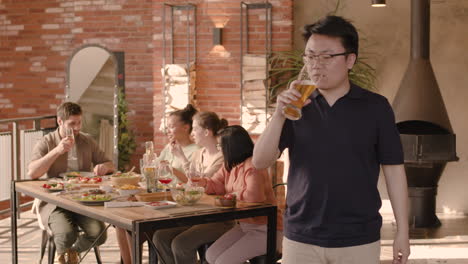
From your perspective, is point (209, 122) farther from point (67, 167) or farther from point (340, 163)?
point (340, 163)

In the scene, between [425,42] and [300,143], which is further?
[425,42]

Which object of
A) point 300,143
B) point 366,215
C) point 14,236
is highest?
point 300,143

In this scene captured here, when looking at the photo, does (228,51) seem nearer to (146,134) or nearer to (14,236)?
(146,134)

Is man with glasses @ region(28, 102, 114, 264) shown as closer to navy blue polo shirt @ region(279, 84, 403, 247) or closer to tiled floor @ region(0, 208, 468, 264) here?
tiled floor @ region(0, 208, 468, 264)

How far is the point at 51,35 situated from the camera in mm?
8539

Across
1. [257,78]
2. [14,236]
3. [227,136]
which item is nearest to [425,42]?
[257,78]

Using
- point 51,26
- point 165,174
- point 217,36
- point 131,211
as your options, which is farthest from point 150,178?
point 51,26

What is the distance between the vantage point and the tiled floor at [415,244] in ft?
16.0

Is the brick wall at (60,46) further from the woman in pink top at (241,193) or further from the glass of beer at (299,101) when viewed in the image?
the glass of beer at (299,101)

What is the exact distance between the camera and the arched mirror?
7.67 metres

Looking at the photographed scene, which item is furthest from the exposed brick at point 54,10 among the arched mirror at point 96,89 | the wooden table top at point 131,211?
the wooden table top at point 131,211

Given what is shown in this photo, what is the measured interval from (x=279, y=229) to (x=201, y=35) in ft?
11.3

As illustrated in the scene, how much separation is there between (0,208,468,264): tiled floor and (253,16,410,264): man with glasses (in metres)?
2.84

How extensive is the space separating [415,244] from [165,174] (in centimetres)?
249
